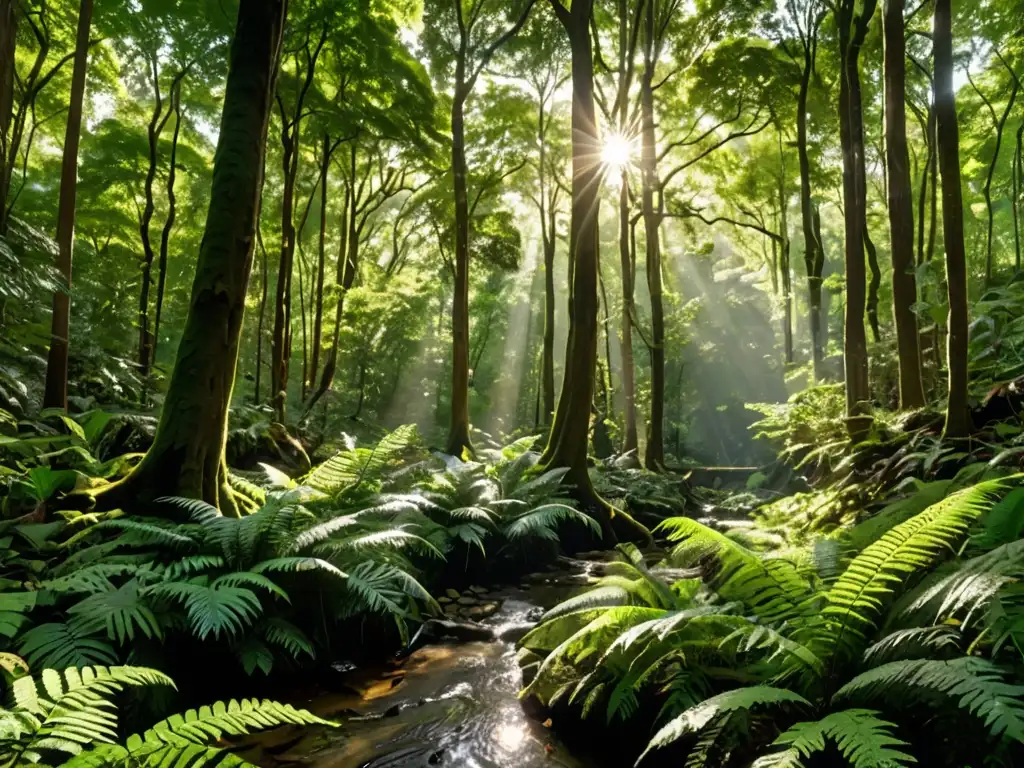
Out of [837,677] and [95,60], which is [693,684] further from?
[95,60]

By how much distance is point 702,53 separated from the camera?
539 inches

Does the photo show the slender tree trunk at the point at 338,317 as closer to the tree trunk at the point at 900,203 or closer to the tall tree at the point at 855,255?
the tall tree at the point at 855,255

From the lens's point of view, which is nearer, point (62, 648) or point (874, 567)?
point (874, 567)

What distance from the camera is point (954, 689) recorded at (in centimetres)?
174

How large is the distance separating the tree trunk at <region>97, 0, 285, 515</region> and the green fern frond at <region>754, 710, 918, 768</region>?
4271 mm

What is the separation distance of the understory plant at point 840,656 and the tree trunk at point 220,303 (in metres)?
3.15

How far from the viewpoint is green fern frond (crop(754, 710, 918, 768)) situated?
162 cm

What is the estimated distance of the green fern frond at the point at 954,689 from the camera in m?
1.61

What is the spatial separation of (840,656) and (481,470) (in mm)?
5578

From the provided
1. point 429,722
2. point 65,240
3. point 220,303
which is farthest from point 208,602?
point 65,240

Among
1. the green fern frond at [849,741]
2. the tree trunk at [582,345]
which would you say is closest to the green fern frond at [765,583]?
the green fern frond at [849,741]

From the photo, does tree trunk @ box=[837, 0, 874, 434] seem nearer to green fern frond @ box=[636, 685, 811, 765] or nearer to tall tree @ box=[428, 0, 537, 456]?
tall tree @ box=[428, 0, 537, 456]

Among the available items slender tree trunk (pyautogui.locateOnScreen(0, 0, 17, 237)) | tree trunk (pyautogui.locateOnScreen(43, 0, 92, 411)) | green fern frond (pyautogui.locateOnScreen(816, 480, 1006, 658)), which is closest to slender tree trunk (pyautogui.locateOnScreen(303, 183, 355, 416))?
tree trunk (pyautogui.locateOnScreen(43, 0, 92, 411))

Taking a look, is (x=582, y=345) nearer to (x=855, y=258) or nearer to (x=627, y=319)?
(x=855, y=258)
